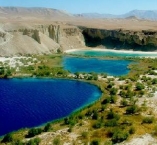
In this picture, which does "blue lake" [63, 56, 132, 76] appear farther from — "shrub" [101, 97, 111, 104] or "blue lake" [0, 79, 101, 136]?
"shrub" [101, 97, 111, 104]

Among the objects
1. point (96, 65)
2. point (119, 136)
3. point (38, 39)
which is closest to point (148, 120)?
point (119, 136)

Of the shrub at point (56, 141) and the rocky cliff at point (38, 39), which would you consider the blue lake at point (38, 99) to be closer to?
the shrub at point (56, 141)

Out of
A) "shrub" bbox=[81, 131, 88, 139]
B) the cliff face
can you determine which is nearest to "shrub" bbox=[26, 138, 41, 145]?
"shrub" bbox=[81, 131, 88, 139]

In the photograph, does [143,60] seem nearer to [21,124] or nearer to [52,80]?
[52,80]

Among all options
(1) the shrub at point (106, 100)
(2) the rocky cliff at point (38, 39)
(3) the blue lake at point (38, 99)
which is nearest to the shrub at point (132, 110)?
(1) the shrub at point (106, 100)

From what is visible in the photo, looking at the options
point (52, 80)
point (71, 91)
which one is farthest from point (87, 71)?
point (71, 91)
